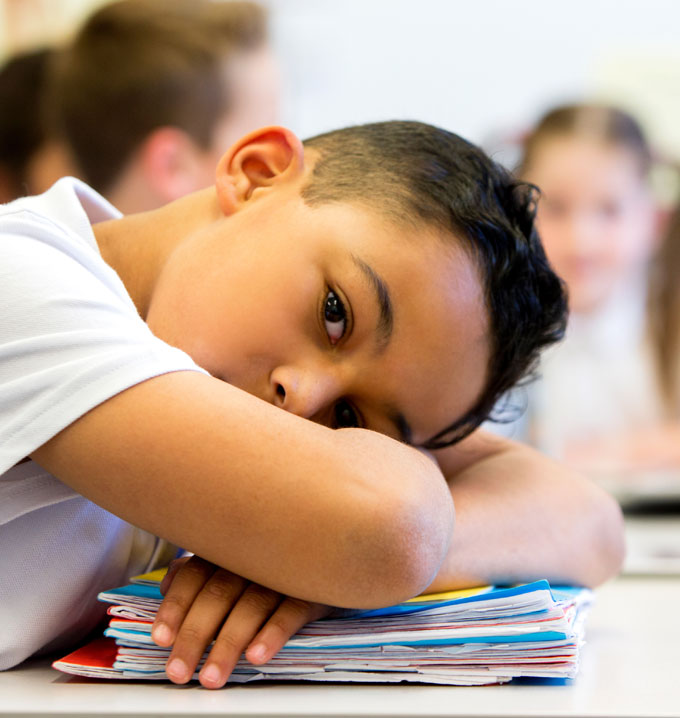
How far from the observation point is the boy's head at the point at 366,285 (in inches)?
28.6

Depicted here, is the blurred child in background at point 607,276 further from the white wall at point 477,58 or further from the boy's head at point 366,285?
the boy's head at point 366,285

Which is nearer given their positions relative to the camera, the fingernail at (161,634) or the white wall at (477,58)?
the fingernail at (161,634)

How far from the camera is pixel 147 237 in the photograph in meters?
0.86

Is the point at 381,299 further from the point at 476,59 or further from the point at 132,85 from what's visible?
the point at 476,59

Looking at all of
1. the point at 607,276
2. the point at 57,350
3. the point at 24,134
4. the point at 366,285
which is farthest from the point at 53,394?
the point at 607,276

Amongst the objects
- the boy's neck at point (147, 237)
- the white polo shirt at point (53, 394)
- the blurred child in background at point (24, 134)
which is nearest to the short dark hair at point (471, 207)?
the boy's neck at point (147, 237)

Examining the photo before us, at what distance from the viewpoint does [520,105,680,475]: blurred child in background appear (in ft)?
8.69

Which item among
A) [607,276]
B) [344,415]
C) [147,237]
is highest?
[147,237]

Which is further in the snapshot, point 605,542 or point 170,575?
point 605,542

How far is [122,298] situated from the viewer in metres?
0.66

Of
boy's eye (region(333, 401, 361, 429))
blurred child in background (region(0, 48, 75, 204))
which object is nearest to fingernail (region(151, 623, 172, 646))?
boy's eye (region(333, 401, 361, 429))

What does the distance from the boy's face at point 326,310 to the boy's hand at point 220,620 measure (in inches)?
5.9

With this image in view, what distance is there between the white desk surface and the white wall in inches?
78.6

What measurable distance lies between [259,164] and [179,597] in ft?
1.37
